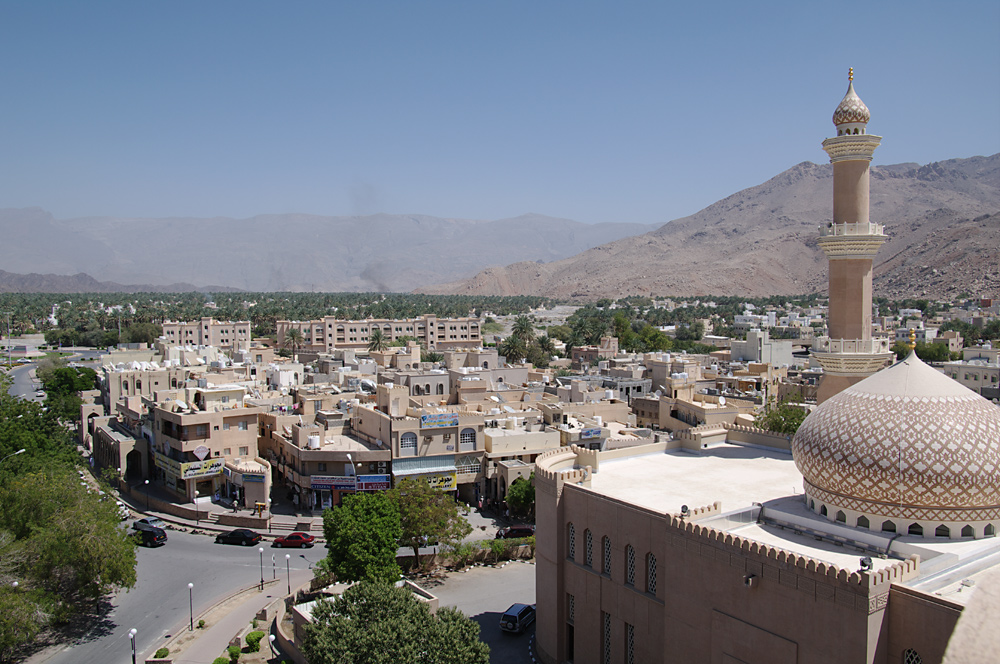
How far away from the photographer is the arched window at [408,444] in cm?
3011

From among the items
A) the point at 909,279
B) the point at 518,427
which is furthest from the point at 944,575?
the point at 909,279

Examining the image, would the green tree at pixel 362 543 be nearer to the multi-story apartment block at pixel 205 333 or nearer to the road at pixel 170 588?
the road at pixel 170 588

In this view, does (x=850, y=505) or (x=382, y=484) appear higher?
(x=850, y=505)

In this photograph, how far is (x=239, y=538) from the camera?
2738 centimetres

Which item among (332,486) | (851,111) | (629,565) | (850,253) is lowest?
(332,486)

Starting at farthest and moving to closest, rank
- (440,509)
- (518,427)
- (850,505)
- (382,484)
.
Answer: (518,427), (382,484), (440,509), (850,505)

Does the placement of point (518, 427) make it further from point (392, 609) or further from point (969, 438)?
point (969, 438)

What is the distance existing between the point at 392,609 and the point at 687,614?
5.74m

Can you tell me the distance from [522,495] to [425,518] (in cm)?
567

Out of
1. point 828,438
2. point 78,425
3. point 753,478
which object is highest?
point 828,438

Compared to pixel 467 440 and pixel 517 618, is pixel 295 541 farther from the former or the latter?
pixel 517 618

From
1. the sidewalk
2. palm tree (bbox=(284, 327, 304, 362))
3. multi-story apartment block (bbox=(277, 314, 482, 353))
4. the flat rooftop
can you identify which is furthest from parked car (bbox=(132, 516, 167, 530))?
palm tree (bbox=(284, 327, 304, 362))

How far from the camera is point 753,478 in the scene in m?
18.8

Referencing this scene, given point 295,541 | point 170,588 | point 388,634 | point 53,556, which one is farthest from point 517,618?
point 53,556
